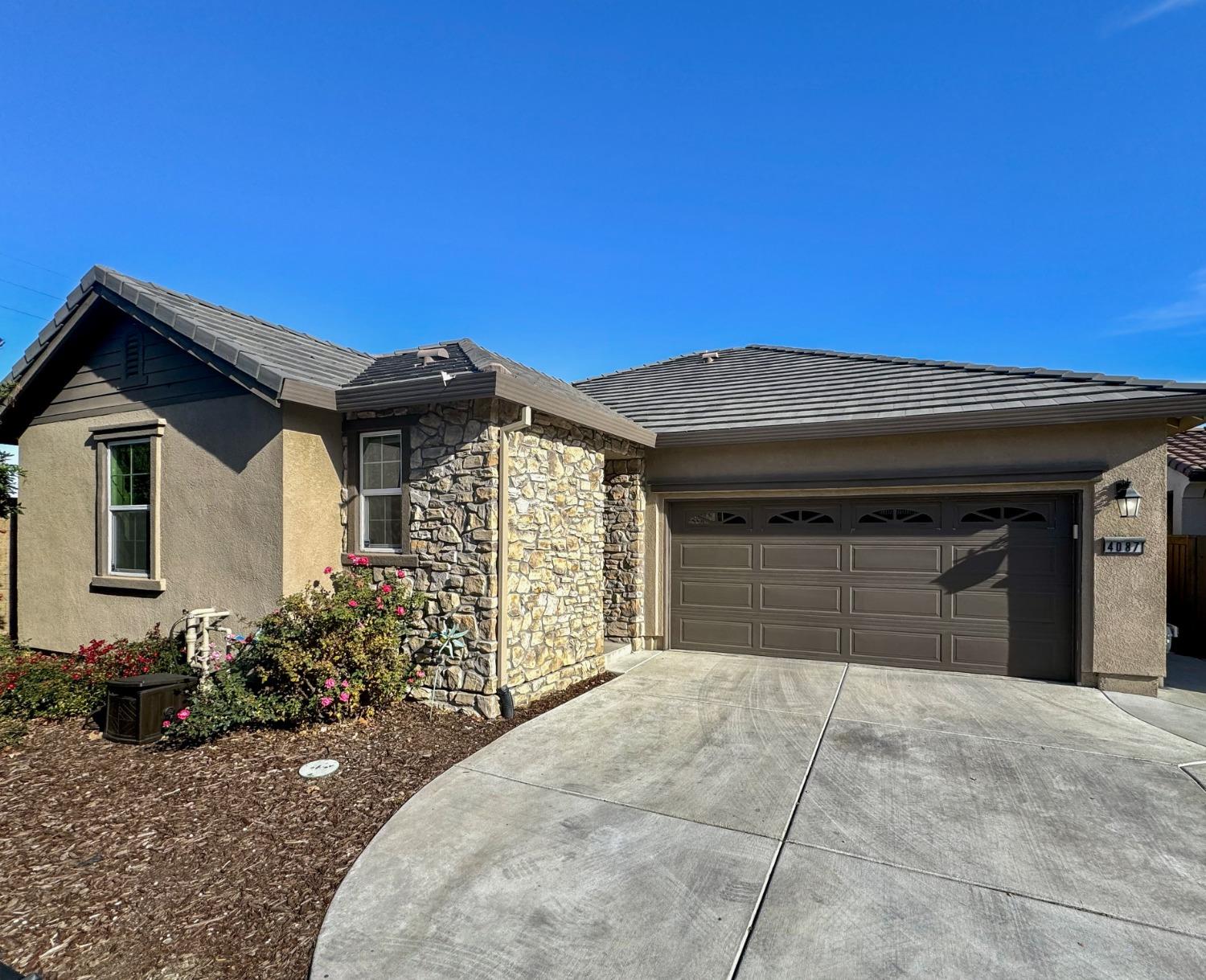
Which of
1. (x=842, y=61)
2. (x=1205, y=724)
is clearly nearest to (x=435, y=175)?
(x=842, y=61)

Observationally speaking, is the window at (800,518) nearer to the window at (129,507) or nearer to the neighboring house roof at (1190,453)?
the window at (129,507)

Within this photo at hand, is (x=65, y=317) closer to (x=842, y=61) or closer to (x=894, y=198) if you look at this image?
(x=842, y=61)

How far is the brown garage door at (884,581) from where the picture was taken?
708 cm

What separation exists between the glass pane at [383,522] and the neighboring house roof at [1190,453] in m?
14.3

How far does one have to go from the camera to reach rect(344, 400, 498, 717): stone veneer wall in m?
5.86

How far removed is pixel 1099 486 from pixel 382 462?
27.9ft

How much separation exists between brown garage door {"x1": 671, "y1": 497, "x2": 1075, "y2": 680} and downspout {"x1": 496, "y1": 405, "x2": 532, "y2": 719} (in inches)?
140

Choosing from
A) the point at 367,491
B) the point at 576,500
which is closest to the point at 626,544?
the point at 576,500

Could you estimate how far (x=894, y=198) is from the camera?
9.02 m

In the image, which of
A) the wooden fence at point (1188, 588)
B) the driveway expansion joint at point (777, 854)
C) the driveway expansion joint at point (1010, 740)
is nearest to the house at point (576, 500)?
the driveway expansion joint at point (1010, 740)

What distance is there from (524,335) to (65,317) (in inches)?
325

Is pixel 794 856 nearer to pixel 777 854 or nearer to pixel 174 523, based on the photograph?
pixel 777 854

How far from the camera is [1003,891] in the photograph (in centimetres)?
301

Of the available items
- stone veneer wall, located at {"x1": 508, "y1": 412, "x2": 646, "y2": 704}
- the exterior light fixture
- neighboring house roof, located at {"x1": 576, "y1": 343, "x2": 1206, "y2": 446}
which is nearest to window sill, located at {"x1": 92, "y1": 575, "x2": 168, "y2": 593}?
stone veneer wall, located at {"x1": 508, "y1": 412, "x2": 646, "y2": 704}
